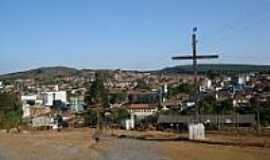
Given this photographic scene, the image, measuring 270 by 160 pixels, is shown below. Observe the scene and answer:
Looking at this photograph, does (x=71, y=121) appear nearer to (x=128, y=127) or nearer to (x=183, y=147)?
(x=128, y=127)

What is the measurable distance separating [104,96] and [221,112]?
27.9m

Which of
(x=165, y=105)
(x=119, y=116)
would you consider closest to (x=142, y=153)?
(x=119, y=116)

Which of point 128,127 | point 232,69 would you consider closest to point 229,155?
point 128,127

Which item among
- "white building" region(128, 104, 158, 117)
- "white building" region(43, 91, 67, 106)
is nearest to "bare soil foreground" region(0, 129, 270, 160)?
"white building" region(128, 104, 158, 117)

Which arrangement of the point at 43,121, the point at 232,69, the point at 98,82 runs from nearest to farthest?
1. the point at 43,121
2. the point at 98,82
3. the point at 232,69

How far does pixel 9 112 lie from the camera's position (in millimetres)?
78625

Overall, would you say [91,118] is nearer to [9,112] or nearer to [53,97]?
[9,112]

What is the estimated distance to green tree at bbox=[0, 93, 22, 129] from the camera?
7032 centimetres

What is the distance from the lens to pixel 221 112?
2825 inches

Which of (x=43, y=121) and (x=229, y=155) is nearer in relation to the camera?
(x=229, y=155)

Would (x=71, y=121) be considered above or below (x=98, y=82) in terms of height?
below

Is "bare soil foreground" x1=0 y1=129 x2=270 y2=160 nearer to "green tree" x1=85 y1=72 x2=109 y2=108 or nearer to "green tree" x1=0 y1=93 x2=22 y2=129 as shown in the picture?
"green tree" x1=0 y1=93 x2=22 y2=129

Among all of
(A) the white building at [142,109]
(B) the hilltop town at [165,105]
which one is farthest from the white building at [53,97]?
(A) the white building at [142,109]

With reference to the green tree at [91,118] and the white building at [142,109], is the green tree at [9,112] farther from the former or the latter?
the white building at [142,109]
